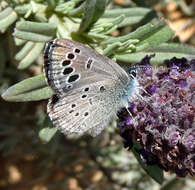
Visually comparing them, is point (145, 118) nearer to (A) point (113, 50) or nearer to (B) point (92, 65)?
(B) point (92, 65)

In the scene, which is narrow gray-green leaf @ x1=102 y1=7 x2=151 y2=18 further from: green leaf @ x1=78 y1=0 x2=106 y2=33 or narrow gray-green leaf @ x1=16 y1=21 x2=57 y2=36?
narrow gray-green leaf @ x1=16 y1=21 x2=57 y2=36

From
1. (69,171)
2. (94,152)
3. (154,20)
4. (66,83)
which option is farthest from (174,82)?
(69,171)

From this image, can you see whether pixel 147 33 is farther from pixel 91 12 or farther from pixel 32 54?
pixel 32 54

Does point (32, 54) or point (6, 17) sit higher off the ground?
point (6, 17)

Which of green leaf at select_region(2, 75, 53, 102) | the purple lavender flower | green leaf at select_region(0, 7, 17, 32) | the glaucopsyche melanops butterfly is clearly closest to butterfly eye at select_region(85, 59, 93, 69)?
the glaucopsyche melanops butterfly

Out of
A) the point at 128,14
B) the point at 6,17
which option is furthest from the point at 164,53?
the point at 6,17

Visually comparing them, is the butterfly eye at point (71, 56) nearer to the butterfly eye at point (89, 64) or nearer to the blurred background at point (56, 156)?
the butterfly eye at point (89, 64)
